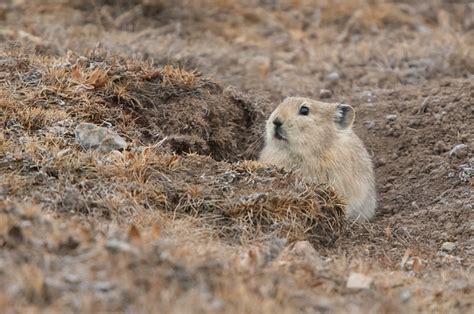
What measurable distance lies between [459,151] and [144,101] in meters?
3.09

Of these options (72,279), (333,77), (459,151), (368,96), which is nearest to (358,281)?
(72,279)

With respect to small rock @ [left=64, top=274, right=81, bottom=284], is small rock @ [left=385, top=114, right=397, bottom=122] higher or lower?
lower

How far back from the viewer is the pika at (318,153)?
8742 millimetres

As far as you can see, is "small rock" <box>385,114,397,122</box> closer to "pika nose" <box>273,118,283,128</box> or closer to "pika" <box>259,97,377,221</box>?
"pika" <box>259,97,377,221</box>

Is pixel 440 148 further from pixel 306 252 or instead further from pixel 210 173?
pixel 306 252

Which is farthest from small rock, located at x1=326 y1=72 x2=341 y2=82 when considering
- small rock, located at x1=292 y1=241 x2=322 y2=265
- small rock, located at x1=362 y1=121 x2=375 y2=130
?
small rock, located at x1=292 y1=241 x2=322 y2=265

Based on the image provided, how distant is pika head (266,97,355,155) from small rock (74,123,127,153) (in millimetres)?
1635

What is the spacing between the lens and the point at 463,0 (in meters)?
15.2

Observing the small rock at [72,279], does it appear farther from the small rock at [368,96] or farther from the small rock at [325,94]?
the small rock at [325,94]

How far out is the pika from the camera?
28.7 ft

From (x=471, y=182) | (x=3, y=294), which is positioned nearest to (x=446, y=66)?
(x=471, y=182)

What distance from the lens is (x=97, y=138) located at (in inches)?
306

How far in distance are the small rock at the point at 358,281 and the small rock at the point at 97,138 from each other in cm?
261

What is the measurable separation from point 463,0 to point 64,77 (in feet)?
28.4
